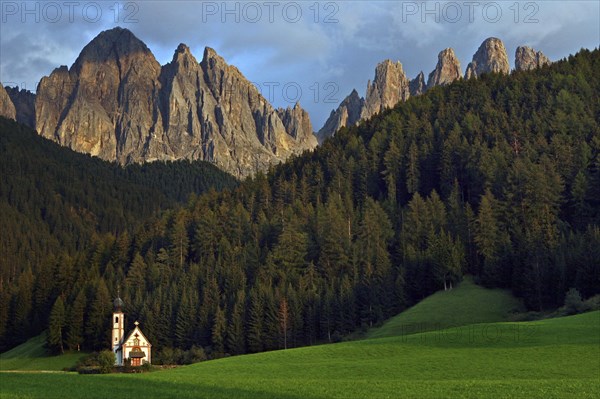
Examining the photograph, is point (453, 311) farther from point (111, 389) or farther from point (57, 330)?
point (111, 389)

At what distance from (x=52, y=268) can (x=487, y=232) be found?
81760 mm

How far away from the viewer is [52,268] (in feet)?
475

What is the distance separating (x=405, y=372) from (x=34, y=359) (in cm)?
7743

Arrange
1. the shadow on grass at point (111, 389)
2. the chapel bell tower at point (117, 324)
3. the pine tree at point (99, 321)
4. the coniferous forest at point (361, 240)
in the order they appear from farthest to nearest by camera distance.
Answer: the pine tree at point (99, 321), the chapel bell tower at point (117, 324), the coniferous forest at point (361, 240), the shadow on grass at point (111, 389)

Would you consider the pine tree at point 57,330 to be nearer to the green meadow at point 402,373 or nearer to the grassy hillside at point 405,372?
the grassy hillside at point 405,372

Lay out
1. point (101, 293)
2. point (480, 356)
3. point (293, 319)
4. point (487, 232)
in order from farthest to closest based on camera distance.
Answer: point (101, 293) → point (487, 232) → point (293, 319) → point (480, 356)

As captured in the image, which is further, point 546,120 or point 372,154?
point 372,154

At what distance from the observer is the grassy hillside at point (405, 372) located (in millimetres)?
39812

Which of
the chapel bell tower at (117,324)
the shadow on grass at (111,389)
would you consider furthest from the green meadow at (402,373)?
the chapel bell tower at (117,324)

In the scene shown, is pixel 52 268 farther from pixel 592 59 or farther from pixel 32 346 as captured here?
pixel 592 59

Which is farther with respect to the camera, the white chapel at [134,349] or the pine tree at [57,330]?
the pine tree at [57,330]

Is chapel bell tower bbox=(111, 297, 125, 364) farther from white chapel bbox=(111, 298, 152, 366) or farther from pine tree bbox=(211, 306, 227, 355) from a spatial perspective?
pine tree bbox=(211, 306, 227, 355)

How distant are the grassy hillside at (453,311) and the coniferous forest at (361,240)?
2908mm

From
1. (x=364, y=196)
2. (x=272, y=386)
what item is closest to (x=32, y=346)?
(x=364, y=196)
